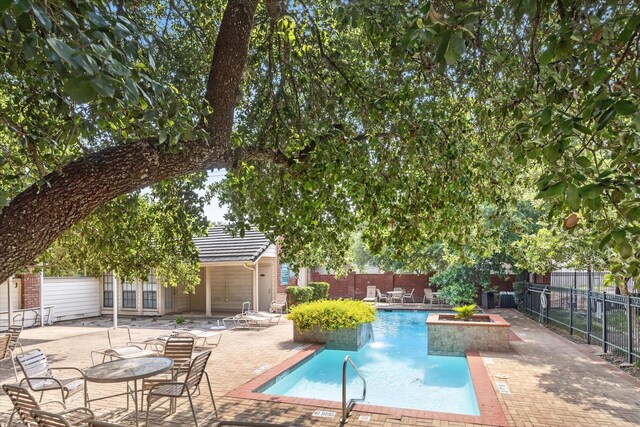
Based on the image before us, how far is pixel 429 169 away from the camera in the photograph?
16.9 ft

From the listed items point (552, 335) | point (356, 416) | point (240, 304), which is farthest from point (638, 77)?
point (240, 304)

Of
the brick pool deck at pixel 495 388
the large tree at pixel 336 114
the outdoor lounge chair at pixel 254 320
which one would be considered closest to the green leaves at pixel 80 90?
the large tree at pixel 336 114

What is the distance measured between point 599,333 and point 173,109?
511 inches

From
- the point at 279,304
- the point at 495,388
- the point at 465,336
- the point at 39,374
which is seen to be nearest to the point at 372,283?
the point at 279,304

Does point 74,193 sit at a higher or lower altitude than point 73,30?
lower

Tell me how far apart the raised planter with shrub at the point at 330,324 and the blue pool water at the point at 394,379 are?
318 mm

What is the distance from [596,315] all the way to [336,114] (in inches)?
398

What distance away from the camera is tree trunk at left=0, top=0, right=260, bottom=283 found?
3020 millimetres

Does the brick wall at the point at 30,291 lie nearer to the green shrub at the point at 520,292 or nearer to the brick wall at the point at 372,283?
the brick wall at the point at 372,283

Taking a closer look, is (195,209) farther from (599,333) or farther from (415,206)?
(599,333)

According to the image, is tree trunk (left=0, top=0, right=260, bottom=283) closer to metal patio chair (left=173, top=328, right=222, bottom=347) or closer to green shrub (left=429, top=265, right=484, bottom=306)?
metal patio chair (left=173, top=328, right=222, bottom=347)

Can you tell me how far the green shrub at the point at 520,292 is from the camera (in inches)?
763

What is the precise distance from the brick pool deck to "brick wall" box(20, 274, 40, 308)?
443cm

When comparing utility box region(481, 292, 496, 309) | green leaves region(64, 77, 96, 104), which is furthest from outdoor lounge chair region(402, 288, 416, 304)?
green leaves region(64, 77, 96, 104)
